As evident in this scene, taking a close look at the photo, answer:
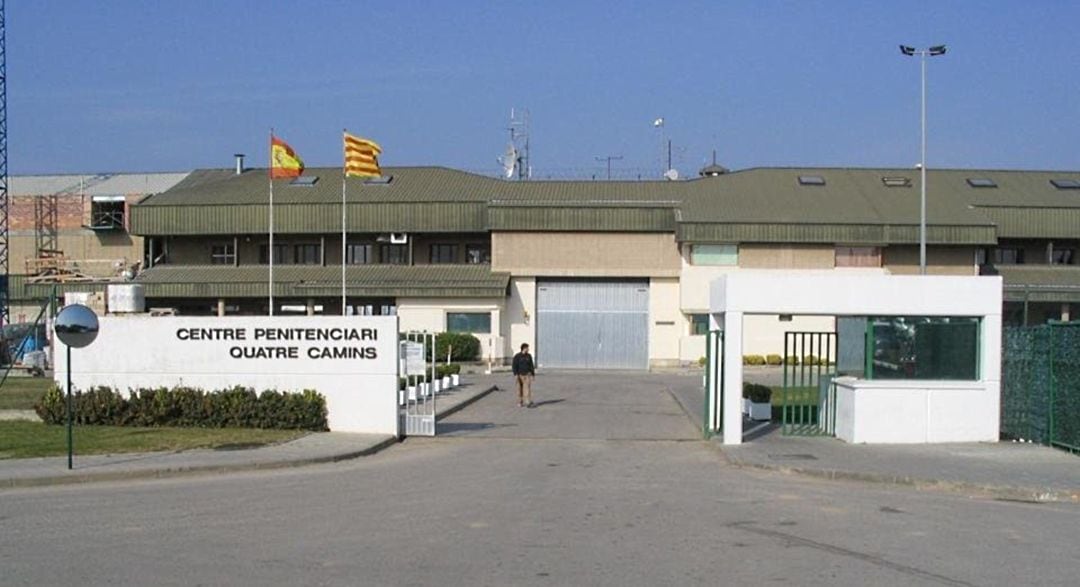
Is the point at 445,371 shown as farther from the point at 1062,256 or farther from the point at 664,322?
the point at 1062,256

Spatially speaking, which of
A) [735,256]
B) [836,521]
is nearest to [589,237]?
[735,256]

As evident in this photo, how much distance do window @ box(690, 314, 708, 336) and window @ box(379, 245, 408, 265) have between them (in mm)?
14681

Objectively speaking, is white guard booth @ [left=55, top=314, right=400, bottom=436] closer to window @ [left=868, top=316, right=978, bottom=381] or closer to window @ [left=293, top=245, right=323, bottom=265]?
window @ [left=868, top=316, right=978, bottom=381]

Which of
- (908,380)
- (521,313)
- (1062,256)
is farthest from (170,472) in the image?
(1062,256)

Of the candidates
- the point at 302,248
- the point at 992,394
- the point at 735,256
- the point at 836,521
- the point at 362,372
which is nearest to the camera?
the point at 836,521

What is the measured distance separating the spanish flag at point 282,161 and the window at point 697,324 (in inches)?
836

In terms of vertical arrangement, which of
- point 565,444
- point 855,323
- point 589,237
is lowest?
point 565,444

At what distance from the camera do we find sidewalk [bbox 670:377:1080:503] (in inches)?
648

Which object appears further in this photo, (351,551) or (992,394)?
(992,394)

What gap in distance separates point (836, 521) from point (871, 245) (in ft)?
147

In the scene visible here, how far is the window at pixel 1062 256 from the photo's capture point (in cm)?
5906

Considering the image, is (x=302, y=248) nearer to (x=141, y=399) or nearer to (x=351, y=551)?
(x=141, y=399)

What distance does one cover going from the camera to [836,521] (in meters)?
13.0

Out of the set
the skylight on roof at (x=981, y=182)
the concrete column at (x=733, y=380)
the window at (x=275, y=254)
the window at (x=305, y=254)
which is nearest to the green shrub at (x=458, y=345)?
the window at (x=305, y=254)
